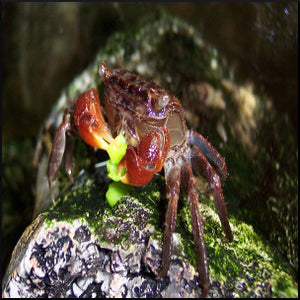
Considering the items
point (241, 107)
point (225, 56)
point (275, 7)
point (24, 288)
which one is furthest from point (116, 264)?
point (225, 56)

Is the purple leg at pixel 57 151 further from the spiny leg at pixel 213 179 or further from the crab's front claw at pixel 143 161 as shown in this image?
the spiny leg at pixel 213 179

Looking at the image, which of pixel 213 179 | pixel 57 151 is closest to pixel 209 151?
pixel 213 179

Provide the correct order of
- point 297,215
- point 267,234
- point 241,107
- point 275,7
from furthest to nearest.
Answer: point 241,107
point 275,7
point 297,215
point 267,234

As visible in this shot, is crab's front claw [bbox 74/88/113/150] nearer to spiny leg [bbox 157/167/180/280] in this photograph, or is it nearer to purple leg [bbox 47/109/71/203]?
purple leg [bbox 47/109/71/203]

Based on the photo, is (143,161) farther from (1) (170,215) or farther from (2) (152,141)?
(1) (170,215)

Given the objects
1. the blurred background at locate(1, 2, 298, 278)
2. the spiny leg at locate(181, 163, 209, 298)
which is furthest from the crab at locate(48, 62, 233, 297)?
the blurred background at locate(1, 2, 298, 278)

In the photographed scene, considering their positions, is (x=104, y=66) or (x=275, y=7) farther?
(x=275, y=7)

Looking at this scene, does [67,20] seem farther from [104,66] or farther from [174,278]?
[174,278]
